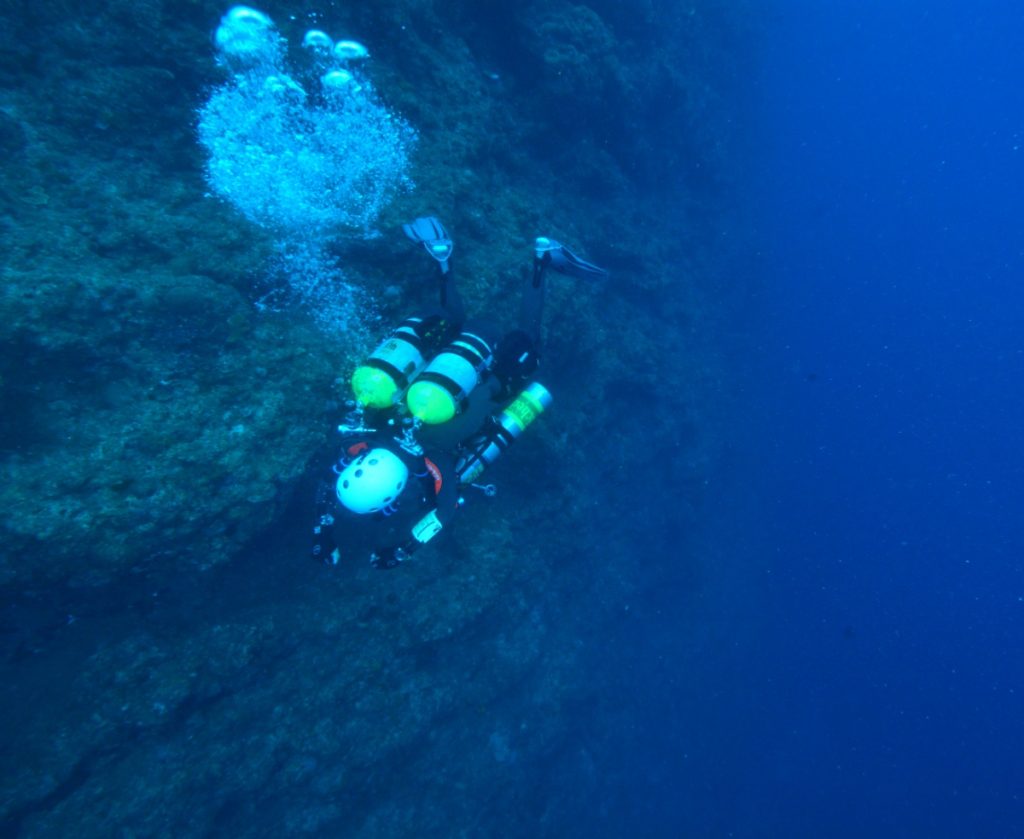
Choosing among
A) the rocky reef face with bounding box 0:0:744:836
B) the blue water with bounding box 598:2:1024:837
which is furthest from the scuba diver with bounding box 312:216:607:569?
the blue water with bounding box 598:2:1024:837

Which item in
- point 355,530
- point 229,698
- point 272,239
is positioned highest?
point 272,239

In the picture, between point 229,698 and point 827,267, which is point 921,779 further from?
point 229,698

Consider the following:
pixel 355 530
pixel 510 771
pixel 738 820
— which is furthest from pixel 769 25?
pixel 738 820

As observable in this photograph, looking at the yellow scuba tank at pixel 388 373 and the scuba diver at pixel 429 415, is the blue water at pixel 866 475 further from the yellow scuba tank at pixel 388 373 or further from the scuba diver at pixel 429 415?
the yellow scuba tank at pixel 388 373

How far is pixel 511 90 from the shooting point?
361 inches

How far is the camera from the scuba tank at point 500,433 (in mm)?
4719

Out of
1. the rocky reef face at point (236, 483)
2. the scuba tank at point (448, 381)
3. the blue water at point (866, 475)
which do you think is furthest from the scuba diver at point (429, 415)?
the blue water at point (866, 475)

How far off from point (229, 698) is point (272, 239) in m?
4.71

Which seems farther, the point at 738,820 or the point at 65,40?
the point at 738,820

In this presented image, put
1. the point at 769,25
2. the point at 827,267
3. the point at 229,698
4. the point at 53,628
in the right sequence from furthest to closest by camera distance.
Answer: the point at 827,267, the point at 769,25, the point at 229,698, the point at 53,628

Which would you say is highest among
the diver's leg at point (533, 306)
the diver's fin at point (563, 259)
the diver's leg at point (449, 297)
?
the diver's fin at point (563, 259)

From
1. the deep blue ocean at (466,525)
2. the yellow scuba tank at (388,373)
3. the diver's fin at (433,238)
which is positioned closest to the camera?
the yellow scuba tank at (388,373)

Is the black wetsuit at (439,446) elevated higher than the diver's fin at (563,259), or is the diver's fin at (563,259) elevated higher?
the diver's fin at (563,259)

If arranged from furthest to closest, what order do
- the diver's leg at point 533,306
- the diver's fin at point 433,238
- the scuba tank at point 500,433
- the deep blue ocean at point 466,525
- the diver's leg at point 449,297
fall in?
1. the diver's leg at point 533,306
2. the diver's leg at point 449,297
3. the diver's fin at point 433,238
4. the scuba tank at point 500,433
5. the deep blue ocean at point 466,525
